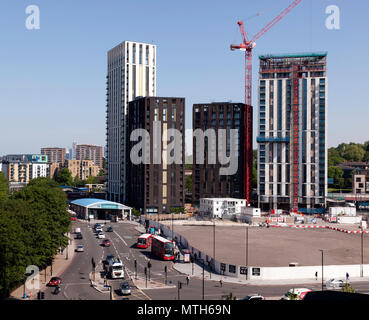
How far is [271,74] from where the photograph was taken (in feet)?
497

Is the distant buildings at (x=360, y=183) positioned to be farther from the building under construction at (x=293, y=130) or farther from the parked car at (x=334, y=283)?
the parked car at (x=334, y=283)

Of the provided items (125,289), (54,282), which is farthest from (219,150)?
(125,289)

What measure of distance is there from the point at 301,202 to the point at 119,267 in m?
105

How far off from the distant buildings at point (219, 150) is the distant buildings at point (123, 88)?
2426 cm

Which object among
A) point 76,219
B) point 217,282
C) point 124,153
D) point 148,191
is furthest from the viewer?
point 124,153

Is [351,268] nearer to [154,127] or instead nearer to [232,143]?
[154,127]

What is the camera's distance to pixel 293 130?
149375 millimetres

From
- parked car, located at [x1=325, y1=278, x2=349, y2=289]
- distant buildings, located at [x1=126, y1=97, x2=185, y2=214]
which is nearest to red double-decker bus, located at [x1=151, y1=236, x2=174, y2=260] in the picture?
parked car, located at [x1=325, y1=278, x2=349, y2=289]

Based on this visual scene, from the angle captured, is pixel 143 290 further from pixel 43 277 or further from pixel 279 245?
pixel 279 245

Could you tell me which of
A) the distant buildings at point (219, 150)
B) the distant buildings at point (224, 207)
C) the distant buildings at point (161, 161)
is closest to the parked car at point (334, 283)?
the distant buildings at point (224, 207)

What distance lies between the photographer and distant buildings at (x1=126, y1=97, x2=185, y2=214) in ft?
472

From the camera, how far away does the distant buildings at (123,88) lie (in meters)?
167

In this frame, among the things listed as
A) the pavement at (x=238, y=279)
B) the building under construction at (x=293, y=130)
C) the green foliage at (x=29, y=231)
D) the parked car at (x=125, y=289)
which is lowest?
the pavement at (x=238, y=279)

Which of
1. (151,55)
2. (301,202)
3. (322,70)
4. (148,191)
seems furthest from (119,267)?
(151,55)
